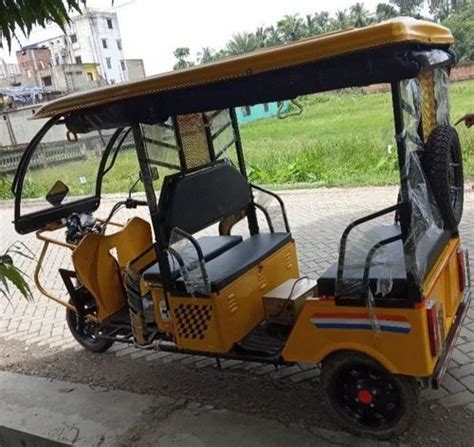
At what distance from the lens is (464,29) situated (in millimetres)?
26359

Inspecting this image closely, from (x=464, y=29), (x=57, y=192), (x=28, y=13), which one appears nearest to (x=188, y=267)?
(x=57, y=192)

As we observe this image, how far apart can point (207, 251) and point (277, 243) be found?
0.53 metres

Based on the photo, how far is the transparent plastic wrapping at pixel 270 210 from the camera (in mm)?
4406

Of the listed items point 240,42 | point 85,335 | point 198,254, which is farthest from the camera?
point 240,42

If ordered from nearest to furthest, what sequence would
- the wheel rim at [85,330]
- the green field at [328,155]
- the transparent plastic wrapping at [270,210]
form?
the transparent plastic wrapping at [270,210] < the wheel rim at [85,330] < the green field at [328,155]

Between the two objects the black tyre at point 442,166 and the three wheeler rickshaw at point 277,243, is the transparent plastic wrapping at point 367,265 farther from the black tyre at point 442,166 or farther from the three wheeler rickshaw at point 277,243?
the black tyre at point 442,166

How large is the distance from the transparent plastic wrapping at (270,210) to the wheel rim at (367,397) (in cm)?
155

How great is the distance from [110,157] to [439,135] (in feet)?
9.37

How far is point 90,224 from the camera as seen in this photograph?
→ 4.45m

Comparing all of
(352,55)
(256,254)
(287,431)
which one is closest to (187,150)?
(256,254)

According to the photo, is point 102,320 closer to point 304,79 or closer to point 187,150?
point 187,150

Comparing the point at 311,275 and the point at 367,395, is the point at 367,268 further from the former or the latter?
the point at 311,275

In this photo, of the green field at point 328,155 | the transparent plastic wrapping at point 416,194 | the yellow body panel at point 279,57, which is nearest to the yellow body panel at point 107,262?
the yellow body panel at point 279,57

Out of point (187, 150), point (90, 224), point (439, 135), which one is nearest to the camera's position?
point (439, 135)
